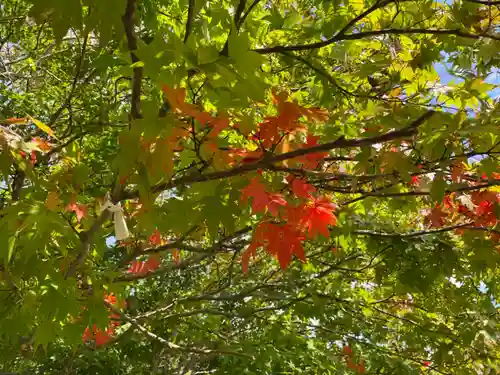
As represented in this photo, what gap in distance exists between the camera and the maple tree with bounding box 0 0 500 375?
129 centimetres

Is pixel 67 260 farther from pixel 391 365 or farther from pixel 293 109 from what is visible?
pixel 391 365

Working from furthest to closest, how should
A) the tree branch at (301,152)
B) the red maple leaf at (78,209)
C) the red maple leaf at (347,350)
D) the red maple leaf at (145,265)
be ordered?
the red maple leaf at (347,350) → the red maple leaf at (145,265) → the red maple leaf at (78,209) → the tree branch at (301,152)

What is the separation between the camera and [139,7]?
183 centimetres

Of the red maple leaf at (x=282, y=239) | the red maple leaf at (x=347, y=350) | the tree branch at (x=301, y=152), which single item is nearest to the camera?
the tree branch at (x=301, y=152)

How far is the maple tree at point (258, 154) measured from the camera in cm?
129

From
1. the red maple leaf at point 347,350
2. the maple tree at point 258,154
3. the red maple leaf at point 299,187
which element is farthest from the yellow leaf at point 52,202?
the red maple leaf at point 347,350

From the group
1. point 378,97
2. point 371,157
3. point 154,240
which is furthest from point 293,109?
point 154,240

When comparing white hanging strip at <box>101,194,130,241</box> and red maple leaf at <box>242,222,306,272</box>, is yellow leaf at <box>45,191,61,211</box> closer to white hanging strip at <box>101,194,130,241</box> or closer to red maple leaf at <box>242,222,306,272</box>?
white hanging strip at <box>101,194,130,241</box>

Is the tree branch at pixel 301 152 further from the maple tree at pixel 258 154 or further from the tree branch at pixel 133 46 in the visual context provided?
the tree branch at pixel 133 46

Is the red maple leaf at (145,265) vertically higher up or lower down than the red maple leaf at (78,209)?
higher up

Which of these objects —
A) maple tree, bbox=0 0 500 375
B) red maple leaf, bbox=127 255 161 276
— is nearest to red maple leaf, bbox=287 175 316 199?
maple tree, bbox=0 0 500 375

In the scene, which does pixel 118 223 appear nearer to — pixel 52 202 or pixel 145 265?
pixel 52 202

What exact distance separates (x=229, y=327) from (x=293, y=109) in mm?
3890

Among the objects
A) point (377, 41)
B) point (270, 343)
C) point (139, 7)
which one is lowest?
point (270, 343)
